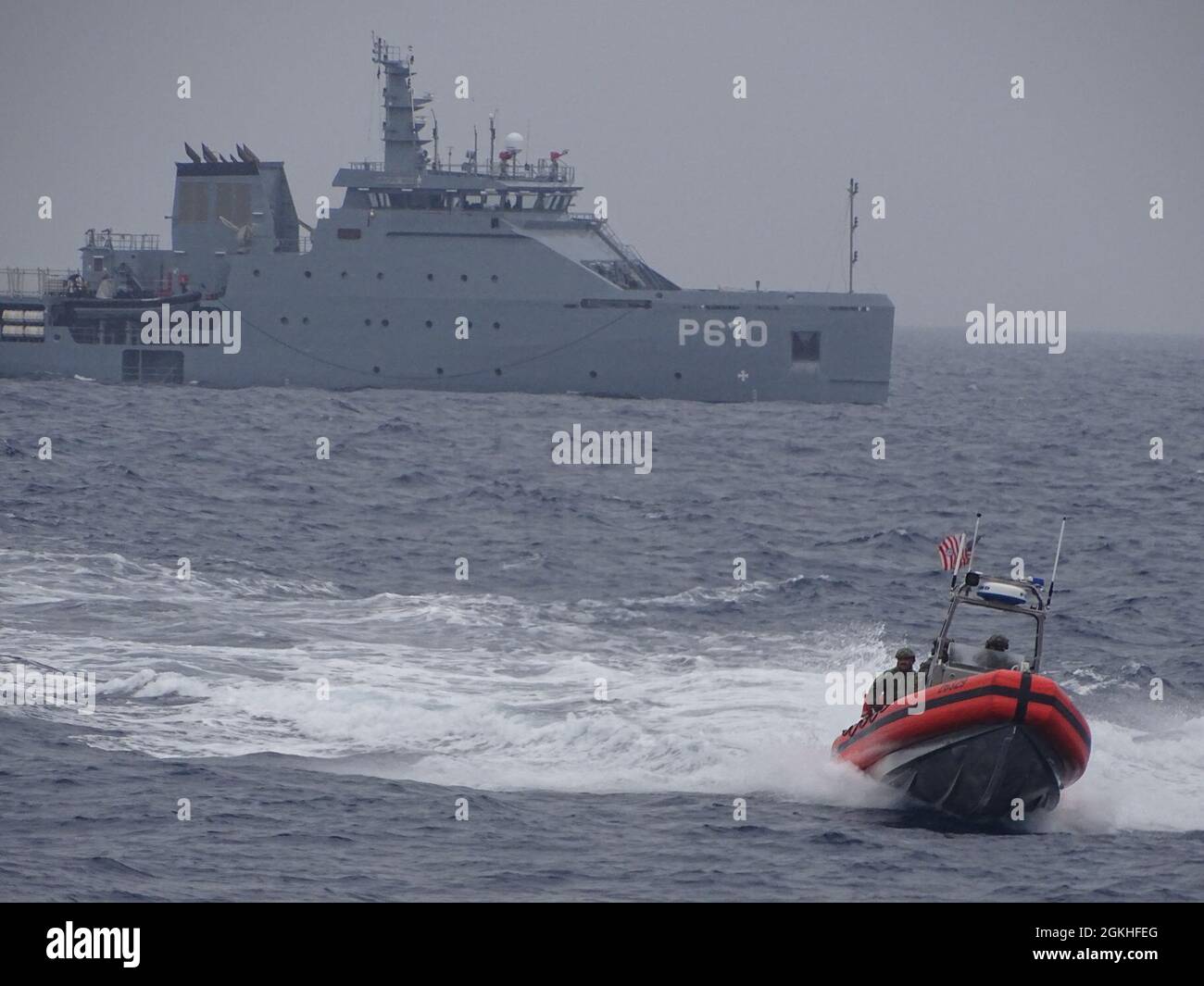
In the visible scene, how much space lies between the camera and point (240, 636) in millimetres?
22719

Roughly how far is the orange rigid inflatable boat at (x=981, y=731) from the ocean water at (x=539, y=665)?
0.30 metres

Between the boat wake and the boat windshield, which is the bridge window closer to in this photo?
the boat wake

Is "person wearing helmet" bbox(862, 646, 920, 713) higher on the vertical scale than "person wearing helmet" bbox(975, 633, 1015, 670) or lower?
lower

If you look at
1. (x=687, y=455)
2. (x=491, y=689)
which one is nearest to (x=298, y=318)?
(x=687, y=455)

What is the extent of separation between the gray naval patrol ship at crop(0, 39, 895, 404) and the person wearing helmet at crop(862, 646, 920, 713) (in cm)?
4077

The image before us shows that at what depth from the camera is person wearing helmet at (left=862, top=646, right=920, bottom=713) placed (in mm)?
16734

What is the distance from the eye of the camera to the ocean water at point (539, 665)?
14461mm
